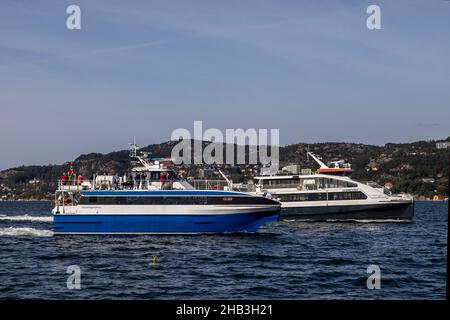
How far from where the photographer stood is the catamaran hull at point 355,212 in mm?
64625

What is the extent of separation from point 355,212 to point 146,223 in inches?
1098

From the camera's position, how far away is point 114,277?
1062 inches

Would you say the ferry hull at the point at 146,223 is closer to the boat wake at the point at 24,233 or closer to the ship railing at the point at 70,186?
the ship railing at the point at 70,186

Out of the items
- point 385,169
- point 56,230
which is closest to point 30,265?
point 56,230

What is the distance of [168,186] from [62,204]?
8478mm

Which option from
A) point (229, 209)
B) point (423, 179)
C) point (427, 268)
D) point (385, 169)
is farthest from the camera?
point (385, 169)

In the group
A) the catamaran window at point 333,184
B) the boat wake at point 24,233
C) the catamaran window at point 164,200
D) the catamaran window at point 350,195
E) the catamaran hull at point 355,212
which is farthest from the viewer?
the catamaran window at point 333,184

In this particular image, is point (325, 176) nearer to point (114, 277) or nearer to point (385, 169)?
point (114, 277)

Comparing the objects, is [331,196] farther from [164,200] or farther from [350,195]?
[164,200]

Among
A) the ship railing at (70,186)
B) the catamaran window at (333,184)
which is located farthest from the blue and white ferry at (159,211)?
the catamaran window at (333,184)

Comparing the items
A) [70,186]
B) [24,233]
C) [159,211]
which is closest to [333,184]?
[159,211]

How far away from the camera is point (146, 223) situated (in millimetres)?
45250

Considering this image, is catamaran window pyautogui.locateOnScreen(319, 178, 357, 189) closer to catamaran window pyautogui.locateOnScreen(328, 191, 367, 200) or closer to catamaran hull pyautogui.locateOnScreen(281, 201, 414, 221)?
catamaran window pyautogui.locateOnScreen(328, 191, 367, 200)

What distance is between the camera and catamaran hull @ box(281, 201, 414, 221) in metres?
64.6
